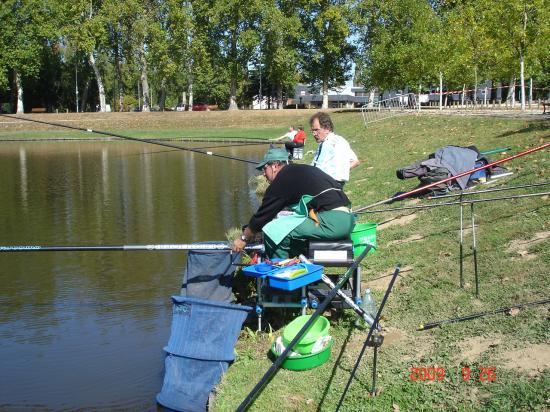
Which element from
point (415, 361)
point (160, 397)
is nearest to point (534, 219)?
point (415, 361)

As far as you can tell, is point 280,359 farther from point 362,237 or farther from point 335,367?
point 362,237

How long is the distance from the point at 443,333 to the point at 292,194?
1783 mm

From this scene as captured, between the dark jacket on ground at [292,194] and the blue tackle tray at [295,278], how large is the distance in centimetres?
55

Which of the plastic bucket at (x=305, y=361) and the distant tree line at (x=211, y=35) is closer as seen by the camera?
the plastic bucket at (x=305, y=361)

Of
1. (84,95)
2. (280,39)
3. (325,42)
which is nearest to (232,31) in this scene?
(280,39)

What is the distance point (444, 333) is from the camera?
569 cm

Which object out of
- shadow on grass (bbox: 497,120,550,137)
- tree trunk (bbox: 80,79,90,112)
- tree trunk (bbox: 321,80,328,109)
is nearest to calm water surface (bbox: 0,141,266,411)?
shadow on grass (bbox: 497,120,550,137)

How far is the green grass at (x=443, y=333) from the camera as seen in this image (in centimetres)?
482

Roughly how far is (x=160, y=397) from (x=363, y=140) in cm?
2163

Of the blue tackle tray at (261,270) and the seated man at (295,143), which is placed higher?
the seated man at (295,143)

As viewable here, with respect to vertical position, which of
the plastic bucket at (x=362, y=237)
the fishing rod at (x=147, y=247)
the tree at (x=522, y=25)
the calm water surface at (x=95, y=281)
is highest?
the tree at (x=522, y=25)

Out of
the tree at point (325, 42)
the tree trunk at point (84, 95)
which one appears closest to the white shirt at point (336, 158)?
the tree at point (325, 42)
